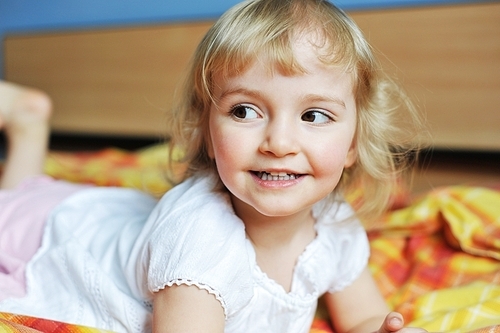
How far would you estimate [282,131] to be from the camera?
2.14 feet

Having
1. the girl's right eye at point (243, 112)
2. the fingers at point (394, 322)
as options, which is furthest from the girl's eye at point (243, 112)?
the fingers at point (394, 322)

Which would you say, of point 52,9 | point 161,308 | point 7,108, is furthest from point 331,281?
point 52,9

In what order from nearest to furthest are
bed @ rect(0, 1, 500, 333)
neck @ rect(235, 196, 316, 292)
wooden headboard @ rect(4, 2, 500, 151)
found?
neck @ rect(235, 196, 316, 292) → bed @ rect(0, 1, 500, 333) → wooden headboard @ rect(4, 2, 500, 151)

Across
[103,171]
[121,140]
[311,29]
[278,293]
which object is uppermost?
[311,29]

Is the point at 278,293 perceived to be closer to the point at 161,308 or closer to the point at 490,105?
the point at 161,308

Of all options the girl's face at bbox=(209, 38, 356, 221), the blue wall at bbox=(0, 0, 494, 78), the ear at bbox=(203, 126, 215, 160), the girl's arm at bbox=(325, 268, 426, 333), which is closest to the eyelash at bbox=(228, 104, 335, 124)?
the girl's face at bbox=(209, 38, 356, 221)

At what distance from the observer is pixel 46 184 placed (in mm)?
1175

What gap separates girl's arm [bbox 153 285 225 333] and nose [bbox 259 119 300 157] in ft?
0.59

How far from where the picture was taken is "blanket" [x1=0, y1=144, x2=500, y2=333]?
88 cm

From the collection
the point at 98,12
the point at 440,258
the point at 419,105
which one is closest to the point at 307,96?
the point at 440,258

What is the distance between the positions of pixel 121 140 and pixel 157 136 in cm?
33

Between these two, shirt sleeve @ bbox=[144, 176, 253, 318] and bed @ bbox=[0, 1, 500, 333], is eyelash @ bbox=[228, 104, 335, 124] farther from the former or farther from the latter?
bed @ bbox=[0, 1, 500, 333]

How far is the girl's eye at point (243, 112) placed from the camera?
2.22ft

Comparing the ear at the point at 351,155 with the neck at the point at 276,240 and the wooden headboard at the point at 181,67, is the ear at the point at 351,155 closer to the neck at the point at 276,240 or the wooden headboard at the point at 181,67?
the neck at the point at 276,240
